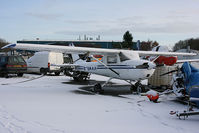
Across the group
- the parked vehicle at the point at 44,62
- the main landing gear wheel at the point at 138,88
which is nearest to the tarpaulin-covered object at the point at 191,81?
the main landing gear wheel at the point at 138,88

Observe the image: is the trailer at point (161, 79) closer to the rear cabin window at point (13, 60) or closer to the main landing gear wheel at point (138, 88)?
the main landing gear wheel at point (138, 88)

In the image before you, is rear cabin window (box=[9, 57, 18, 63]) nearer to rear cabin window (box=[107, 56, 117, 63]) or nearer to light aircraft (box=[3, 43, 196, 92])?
light aircraft (box=[3, 43, 196, 92])

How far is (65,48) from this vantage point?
962 cm

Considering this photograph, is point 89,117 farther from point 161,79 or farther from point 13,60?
point 13,60

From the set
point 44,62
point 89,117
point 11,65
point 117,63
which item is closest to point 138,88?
point 117,63

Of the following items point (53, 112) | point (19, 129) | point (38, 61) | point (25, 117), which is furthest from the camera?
point (38, 61)

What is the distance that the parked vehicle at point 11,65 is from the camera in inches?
636

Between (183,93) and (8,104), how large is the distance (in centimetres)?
564

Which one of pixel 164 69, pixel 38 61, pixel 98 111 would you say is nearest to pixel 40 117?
pixel 98 111

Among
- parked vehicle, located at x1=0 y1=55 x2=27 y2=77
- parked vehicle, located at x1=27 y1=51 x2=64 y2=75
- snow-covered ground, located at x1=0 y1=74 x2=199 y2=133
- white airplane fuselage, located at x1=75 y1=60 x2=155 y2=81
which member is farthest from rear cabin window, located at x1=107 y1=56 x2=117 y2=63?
parked vehicle, located at x1=0 y1=55 x2=27 y2=77

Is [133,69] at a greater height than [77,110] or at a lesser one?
greater

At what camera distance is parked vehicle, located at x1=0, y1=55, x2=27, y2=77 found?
53.0ft

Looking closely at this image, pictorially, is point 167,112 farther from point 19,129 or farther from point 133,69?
point 19,129

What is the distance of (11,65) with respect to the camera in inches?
639
